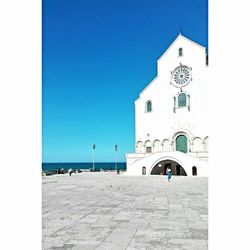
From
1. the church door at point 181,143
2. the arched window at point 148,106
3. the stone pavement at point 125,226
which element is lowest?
the stone pavement at point 125,226

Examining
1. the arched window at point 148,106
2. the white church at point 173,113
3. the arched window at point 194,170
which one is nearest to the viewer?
the arched window at point 194,170

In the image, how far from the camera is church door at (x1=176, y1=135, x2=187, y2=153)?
34.4 m

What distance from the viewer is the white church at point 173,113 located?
32872 mm

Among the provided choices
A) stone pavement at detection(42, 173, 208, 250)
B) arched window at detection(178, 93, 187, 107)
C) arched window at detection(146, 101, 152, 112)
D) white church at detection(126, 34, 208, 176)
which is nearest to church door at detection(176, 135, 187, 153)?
white church at detection(126, 34, 208, 176)

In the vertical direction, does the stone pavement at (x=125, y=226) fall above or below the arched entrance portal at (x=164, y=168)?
above

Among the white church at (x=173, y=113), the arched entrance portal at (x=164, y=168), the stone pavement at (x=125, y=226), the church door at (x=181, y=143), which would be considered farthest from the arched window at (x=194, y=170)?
the stone pavement at (x=125, y=226)

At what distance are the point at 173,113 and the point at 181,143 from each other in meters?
4.04

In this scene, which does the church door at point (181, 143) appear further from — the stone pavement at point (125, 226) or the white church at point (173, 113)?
the stone pavement at point (125, 226)

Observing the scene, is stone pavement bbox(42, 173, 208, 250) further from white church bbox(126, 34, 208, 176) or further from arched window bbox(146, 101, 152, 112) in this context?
arched window bbox(146, 101, 152, 112)

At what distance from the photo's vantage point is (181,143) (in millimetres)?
34812

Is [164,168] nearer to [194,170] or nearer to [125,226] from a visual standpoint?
[194,170]
